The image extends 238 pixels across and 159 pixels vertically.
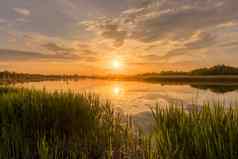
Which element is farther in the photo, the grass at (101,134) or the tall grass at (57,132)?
the tall grass at (57,132)

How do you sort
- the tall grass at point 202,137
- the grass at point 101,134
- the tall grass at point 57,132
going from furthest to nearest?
the tall grass at point 57,132, the grass at point 101,134, the tall grass at point 202,137

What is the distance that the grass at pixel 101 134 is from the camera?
3768 mm

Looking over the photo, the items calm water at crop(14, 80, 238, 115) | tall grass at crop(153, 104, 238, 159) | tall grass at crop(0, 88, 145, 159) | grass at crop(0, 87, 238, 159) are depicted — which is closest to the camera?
tall grass at crop(153, 104, 238, 159)

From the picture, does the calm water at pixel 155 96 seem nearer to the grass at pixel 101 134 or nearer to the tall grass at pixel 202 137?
the tall grass at pixel 202 137

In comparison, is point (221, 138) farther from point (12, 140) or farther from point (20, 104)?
point (20, 104)

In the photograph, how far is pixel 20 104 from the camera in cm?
754

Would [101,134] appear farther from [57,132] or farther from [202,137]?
[202,137]

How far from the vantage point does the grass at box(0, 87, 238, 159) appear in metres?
3.77

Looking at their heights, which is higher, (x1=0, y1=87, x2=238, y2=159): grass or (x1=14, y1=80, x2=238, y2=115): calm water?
(x1=0, y1=87, x2=238, y2=159): grass

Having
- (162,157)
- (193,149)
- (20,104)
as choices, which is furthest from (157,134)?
(20,104)

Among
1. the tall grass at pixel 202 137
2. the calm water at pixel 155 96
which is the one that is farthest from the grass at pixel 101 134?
the calm water at pixel 155 96

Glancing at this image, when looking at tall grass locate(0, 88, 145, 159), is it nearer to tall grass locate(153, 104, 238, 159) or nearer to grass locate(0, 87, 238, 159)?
grass locate(0, 87, 238, 159)

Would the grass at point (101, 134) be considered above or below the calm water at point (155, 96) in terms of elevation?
above

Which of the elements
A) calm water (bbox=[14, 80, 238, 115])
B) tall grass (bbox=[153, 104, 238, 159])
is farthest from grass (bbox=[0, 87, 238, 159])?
calm water (bbox=[14, 80, 238, 115])
